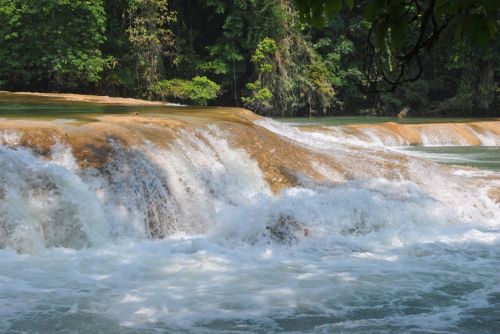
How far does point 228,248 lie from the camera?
22.1ft

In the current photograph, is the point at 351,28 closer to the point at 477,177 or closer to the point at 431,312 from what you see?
the point at 477,177

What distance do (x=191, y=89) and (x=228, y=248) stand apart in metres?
16.5

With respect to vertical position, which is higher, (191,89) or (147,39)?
(147,39)

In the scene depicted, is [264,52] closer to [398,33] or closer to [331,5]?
[331,5]

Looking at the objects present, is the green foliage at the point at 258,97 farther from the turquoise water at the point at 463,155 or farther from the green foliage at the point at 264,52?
the turquoise water at the point at 463,155

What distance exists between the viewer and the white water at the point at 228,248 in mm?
4684

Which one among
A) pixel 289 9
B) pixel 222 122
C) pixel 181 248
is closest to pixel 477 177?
pixel 222 122

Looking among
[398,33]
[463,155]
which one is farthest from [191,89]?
[398,33]

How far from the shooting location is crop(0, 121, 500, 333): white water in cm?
468

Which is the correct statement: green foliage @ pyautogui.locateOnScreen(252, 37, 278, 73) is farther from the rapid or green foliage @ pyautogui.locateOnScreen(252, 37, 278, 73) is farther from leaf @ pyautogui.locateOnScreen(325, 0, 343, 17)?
leaf @ pyautogui.locateOnScreen(325, 0, 343, 17)

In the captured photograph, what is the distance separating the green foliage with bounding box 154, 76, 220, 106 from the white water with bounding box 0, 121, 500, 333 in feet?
44.9

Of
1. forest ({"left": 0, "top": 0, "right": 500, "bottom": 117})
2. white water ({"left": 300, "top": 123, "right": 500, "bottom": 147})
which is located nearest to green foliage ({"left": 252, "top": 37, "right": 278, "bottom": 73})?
forest ({"left": 0, "top": 0, "right": 500, "bottom": 117})

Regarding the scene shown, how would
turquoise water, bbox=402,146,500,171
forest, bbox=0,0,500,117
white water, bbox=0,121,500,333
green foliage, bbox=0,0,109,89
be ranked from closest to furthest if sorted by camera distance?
white water, bbox=0,121,500,333, turquoise water, bbox=402,146,500,171, green foliage, bbox=0,0,109,89, forest, bbox=0,0,500,117

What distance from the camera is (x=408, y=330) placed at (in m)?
4.42
